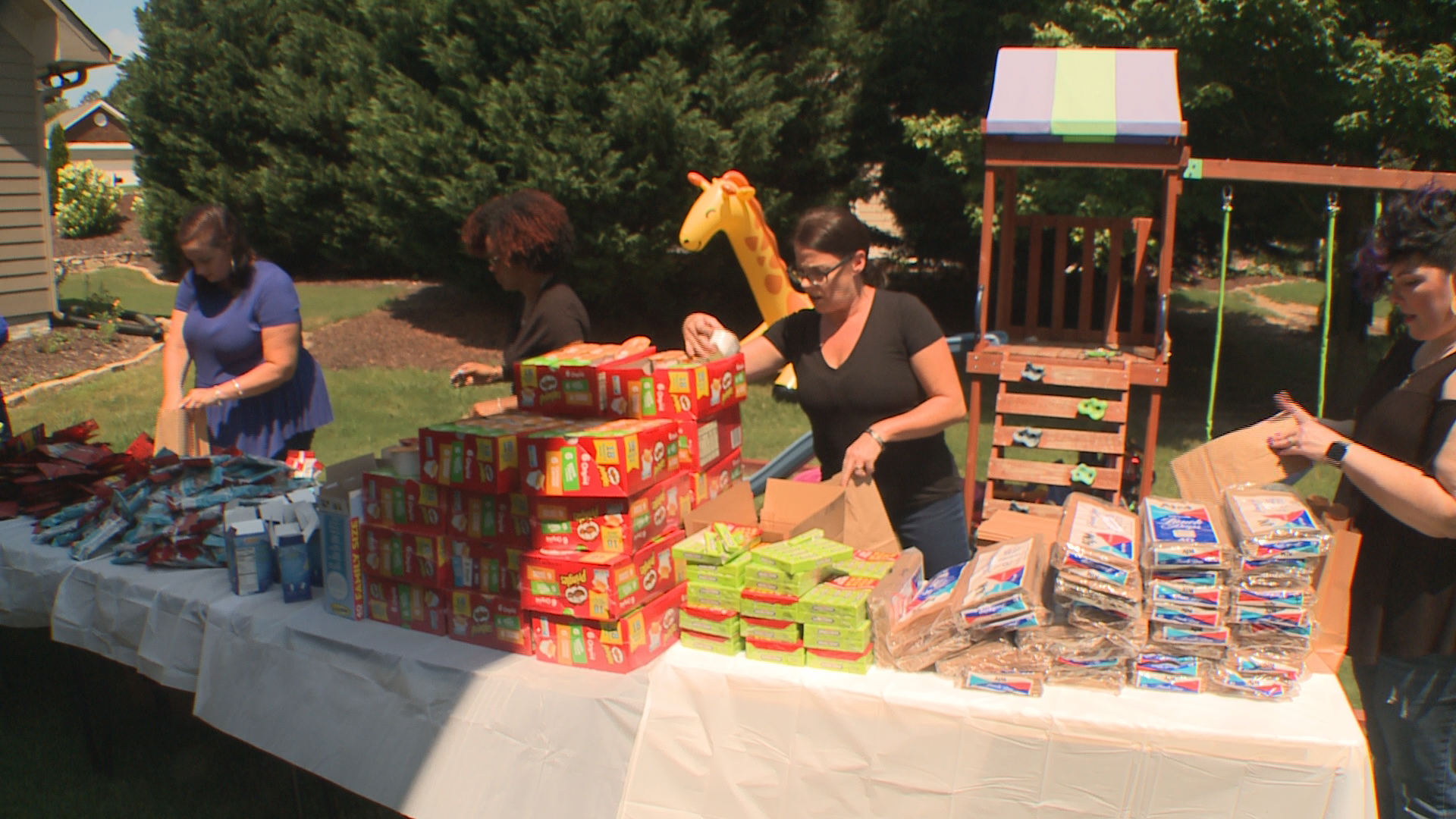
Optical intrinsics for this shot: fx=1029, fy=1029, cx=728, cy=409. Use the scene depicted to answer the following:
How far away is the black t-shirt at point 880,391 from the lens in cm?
297

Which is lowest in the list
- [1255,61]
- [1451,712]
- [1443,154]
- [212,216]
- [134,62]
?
[1451,712]

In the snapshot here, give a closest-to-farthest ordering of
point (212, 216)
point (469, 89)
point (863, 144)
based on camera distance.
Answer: point (212, 216), point (469, 89), point (863, 144)

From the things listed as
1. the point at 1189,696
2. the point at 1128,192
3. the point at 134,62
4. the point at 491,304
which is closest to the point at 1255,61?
the point at 1128,192

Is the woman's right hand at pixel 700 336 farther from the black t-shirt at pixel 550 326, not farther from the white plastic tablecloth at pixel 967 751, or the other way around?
the white plastic tablecloth at pixel 967 751

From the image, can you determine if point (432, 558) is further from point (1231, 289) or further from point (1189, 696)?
point (1231, 289)

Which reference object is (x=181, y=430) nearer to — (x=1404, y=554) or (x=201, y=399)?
(x=201, y=399)

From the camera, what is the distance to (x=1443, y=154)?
798 centimetres

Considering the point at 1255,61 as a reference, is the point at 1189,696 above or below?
below

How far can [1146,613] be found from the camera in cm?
214

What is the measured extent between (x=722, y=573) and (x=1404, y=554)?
1535 millimetres

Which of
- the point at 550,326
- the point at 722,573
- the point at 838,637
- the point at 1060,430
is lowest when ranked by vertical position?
the point at 1060,430

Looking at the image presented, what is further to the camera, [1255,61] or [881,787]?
[1255,61]

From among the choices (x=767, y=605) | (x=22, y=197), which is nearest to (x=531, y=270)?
(x=767, y=605)

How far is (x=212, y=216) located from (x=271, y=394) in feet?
2.36
